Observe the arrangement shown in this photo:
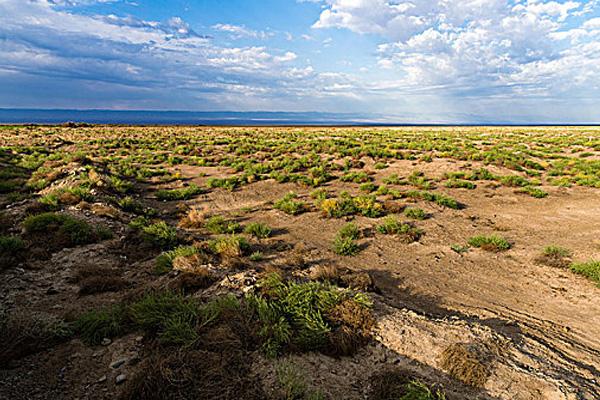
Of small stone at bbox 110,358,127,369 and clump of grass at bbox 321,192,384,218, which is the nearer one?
small stone at bbox 110,358,127,369

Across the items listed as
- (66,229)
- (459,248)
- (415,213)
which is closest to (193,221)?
(66,229)

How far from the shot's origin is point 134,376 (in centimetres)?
397

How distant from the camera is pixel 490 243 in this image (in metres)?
9.59

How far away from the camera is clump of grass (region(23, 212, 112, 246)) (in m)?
8.64

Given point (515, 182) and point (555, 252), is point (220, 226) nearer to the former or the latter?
point (555, 252)

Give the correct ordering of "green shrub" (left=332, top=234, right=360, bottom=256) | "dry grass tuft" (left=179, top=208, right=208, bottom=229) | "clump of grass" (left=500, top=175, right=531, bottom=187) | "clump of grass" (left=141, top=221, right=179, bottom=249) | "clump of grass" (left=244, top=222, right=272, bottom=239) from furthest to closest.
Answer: "clump of grass" (left=500, top=175, right=531, bottom=187) < "dry grass tuft" (left=179, top=208, right=208, bottom=229) < "clump of grass" (left=244, top=222, right=272, bottom=239) < "green shrub" (left=332, top=234, right=360, bottom=256) < "clump of grass" (left=141, top=221, right=179, bottom=249)

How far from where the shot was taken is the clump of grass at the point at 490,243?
9453 millimetres

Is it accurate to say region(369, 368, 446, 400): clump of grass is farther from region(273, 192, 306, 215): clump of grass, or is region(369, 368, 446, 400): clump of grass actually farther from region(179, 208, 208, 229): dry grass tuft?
region(273, 192, 306, 215): clump of grass

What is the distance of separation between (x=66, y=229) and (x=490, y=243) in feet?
38.2

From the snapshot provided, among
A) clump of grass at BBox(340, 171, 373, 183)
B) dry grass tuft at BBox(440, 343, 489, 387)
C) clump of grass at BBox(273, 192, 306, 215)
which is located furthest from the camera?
clump of grass at BBox(340, 171, 373, 183)

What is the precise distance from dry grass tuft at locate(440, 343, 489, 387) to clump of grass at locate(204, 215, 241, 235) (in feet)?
24.6

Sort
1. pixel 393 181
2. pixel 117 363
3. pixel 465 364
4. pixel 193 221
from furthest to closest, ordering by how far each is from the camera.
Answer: pixel 393 181 → pixel 193 221 → pixel 117 363 → pixel 465 364

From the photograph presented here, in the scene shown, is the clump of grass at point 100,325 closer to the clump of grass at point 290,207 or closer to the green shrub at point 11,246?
the green shrub at point 11,246

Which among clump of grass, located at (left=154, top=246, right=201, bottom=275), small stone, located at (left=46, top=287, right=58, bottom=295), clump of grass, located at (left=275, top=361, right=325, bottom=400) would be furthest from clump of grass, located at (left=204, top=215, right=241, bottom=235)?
clump of grass, located at (left=275, top=361, right=325, bottom=400)
